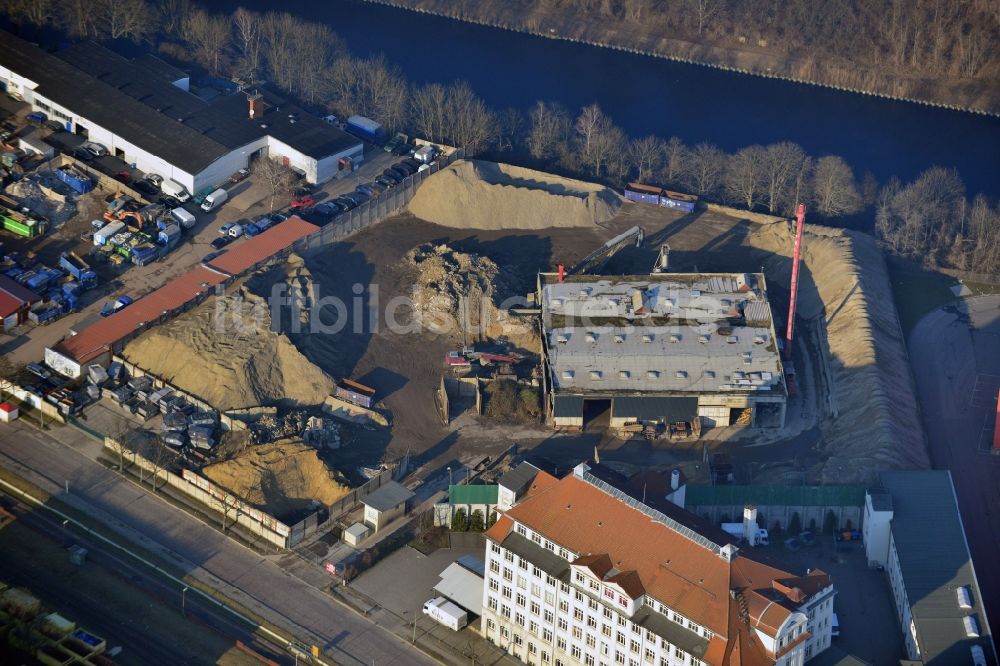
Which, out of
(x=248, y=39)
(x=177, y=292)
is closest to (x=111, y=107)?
(x=248, y=39)

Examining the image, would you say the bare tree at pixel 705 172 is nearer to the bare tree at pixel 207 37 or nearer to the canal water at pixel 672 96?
the canal water at pixel 672 96

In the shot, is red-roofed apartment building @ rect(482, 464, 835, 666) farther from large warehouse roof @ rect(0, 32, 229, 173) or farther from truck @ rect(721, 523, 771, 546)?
large warehouse roof @ rect(0, 32, 229, 173)

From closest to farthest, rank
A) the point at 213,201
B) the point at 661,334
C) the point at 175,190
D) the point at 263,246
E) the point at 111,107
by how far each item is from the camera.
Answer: the point at 661,334, the point at 263,246, the point at 213,201, the point at 175,190, the point at 111,107

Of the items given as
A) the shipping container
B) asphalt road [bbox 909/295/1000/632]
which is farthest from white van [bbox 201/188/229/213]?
asphalt road [bbox 909/295/1000/632]

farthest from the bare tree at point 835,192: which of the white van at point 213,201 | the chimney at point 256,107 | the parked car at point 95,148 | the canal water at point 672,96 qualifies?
the parked car at point 95,148

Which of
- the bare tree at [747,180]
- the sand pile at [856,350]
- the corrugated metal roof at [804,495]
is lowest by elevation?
the corrugated metal roof at [804,495]

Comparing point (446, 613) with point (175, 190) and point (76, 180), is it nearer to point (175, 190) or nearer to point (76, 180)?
point (175, 190)

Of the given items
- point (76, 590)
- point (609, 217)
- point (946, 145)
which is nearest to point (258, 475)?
point (76, 590)
